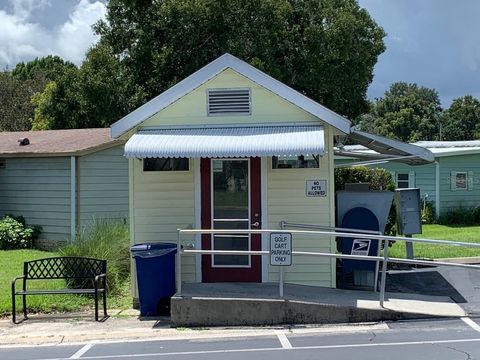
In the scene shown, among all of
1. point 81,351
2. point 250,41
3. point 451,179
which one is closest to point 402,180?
point 451,179

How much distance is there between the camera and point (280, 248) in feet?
28.8

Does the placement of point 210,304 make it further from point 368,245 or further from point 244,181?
point 368,245

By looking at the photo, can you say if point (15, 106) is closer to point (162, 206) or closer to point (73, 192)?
point (73, 192)

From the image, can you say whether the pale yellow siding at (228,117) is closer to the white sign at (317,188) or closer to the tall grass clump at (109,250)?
the white sign at (317,188)

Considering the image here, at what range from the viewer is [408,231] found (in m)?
12.2

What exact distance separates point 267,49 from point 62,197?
970 cm

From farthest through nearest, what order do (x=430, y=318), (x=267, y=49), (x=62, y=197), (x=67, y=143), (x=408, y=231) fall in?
(x=267, y=49) < (x=67, y=143) < (x=62, y=197) < (x=408, y=231) < (x=430, y=318)

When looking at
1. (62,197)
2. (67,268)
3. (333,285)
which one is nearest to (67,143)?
(62,197)

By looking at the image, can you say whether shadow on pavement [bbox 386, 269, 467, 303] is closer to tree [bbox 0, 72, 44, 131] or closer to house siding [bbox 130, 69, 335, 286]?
house siding [bbox 130, 69, 335, 286]

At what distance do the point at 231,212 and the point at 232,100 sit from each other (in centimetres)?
186

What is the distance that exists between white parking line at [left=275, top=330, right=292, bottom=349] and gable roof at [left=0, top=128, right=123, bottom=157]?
9.19 m

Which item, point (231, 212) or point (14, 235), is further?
point (14, 235)

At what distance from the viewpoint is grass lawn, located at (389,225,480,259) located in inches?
551

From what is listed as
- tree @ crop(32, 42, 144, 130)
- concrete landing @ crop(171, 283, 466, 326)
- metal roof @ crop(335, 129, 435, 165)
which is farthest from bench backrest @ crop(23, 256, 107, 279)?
tree @ crop(32, 42, 144, 130)
